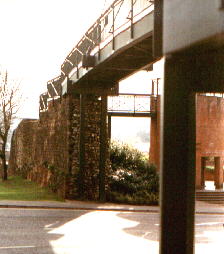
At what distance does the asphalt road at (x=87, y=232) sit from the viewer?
11094 mm

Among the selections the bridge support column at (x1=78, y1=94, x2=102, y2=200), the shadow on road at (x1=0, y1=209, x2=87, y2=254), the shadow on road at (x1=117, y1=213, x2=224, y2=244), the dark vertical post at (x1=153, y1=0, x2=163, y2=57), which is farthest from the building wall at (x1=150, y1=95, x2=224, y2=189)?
the dark vertical post at (x1=153, y1=0, x2=163, y2=57)

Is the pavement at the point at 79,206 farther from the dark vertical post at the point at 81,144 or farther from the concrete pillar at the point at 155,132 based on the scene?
the concrete pillar at the point at 155,132

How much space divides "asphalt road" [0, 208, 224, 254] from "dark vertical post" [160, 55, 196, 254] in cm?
625

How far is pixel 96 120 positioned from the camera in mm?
23062

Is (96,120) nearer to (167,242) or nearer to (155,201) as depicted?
(155,201)

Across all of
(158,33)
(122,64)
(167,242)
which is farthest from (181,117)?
(122,64)

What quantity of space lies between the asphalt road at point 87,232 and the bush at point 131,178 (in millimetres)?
3776

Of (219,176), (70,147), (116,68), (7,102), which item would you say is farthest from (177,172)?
(7,102)

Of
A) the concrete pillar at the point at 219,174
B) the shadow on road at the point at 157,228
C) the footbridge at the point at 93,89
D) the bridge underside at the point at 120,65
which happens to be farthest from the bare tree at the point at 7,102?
the shadow on road at the point at 157,228

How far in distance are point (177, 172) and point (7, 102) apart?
1426 inches

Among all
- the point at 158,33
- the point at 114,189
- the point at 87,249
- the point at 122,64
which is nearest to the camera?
the point at 158,33

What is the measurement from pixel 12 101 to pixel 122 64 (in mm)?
24391

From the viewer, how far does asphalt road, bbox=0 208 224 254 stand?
36.4 ft

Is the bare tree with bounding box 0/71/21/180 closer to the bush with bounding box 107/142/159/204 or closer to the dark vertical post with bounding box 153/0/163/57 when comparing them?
the bush with bounding box 107/142/159/204
